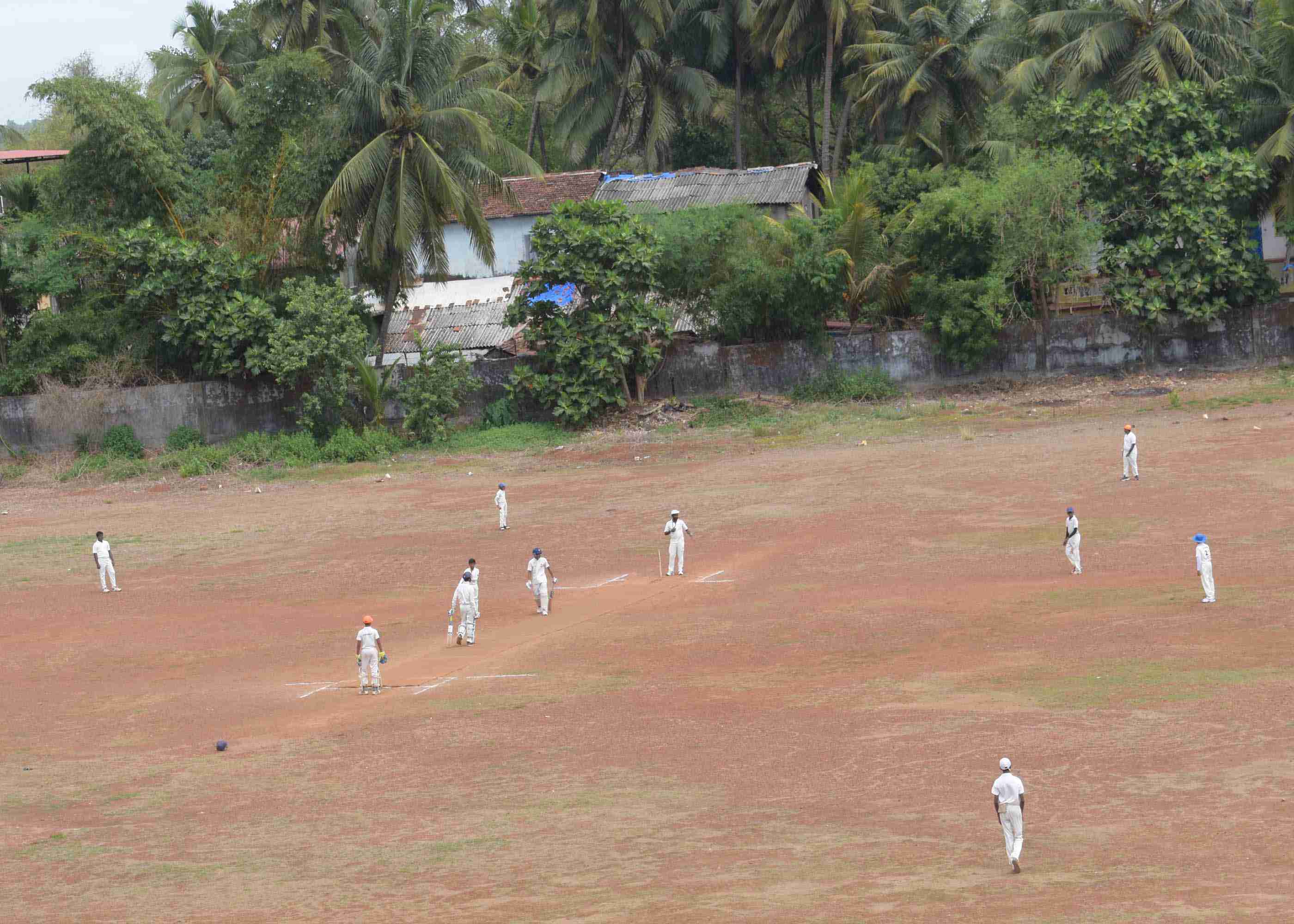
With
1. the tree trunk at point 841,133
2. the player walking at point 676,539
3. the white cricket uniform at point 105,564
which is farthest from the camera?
the tree trunk at point 841,133

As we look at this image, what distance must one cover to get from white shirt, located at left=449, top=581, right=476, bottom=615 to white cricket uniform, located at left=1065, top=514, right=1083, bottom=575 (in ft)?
28.5

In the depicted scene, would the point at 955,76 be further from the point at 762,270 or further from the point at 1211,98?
the point at 762,270

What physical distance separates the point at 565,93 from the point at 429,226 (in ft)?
50.2

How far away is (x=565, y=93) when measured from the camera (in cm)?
5044

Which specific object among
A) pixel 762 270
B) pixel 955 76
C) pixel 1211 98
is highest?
pixel 955 76

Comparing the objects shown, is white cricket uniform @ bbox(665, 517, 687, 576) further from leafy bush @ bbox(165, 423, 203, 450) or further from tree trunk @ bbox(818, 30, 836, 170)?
tree trunk @ bbox(818, 30, 836, 170)

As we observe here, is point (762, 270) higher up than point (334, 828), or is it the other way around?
point (762, 270)

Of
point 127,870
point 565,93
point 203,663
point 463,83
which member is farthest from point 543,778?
point 565,93

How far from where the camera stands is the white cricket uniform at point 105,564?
23.7m

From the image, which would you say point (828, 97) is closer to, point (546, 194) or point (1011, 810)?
point (546, 194)

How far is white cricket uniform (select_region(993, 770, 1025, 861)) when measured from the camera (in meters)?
9.85

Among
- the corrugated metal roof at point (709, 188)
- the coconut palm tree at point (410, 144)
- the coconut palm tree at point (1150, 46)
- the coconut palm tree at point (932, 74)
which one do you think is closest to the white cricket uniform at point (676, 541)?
the coconut palm tree at point (410, 144)

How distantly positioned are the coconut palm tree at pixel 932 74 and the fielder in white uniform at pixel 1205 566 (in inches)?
1170

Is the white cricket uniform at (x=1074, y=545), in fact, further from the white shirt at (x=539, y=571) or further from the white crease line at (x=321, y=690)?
the white crease line at (x=321, y=690)
